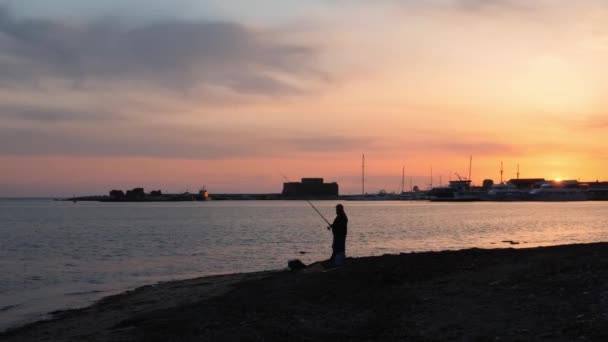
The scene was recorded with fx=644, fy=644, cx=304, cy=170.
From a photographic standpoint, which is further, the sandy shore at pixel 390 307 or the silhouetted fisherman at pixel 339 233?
the silhouetted fisherman at pixel 339 233

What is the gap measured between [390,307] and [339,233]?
265 inches

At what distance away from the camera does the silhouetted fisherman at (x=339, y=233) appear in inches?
798

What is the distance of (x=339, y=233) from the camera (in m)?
20.4

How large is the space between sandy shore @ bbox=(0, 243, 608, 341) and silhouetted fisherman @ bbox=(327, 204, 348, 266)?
71cm

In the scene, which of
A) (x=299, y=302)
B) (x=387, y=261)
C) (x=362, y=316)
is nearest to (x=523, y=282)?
(x=362, y=316)

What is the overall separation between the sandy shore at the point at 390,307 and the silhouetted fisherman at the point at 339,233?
2.34 feet

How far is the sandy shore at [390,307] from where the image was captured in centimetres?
1152

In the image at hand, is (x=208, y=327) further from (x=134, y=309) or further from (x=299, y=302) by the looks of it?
(x=134, y=309)

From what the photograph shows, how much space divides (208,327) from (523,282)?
7058 millimetres

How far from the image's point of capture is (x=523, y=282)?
571 inches

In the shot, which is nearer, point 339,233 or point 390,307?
point 390,307

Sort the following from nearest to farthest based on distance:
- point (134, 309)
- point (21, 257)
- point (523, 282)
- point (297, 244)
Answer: point (523, 282) → point (134, 309) → point (21, 257) → point (297, 244)

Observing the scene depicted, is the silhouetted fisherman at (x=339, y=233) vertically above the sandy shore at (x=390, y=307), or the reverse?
the silhouetted fisherman at (x=339, y=233)

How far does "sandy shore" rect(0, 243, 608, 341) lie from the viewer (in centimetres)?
1152
